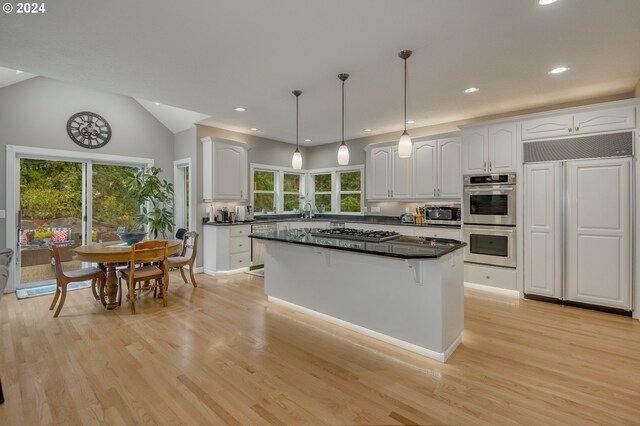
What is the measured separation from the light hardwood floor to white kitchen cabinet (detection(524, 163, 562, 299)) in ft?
1.74

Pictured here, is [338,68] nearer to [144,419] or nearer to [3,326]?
[144,419]

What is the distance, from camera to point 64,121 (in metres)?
4.78

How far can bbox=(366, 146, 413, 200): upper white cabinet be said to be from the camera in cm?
540

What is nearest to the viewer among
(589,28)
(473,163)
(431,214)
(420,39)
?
(589,28)

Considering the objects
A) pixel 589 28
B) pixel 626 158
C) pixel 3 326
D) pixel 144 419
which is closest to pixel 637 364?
pixel 626 158

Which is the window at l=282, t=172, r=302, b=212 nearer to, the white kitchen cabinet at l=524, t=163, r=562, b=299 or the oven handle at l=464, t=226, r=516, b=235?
the oven handle at l=464, t=226, r=516, b=235

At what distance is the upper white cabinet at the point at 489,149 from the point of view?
4133 millimetres

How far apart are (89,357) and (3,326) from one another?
151cm

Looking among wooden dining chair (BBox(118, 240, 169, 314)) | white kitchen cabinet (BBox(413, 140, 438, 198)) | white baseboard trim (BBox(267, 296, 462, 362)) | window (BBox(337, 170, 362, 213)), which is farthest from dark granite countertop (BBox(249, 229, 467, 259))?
window (BBox(337, 170, 362, 213))

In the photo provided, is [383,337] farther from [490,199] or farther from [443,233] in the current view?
[490,199]

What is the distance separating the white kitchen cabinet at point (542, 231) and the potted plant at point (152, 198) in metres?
5.99

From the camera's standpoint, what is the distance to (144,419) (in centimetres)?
182

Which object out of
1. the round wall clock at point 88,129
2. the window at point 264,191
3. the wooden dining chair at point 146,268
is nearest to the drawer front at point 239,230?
the window at point 264,191

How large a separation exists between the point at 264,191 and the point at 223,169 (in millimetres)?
1338
